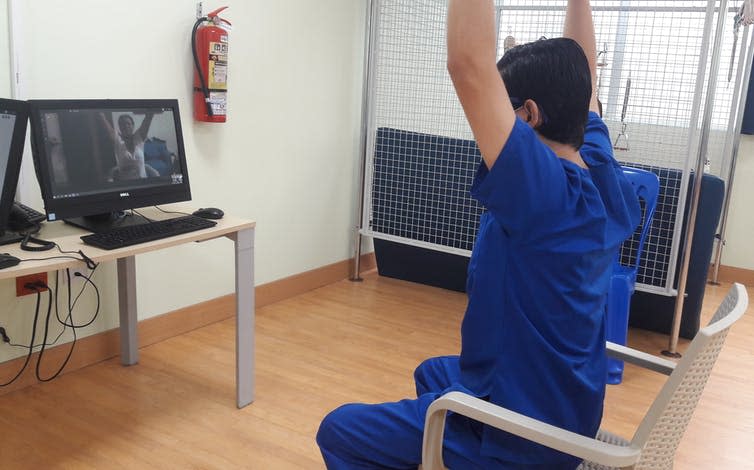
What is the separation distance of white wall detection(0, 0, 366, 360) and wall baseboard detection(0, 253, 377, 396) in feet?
0.15

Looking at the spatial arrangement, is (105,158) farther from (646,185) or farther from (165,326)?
(646,185)

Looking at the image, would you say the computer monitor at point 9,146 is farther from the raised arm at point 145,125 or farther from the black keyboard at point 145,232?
the raised arm at point 145,125

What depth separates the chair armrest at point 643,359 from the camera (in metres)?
1.40

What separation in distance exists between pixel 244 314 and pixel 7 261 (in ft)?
2.97

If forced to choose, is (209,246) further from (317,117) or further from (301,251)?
(317,117)

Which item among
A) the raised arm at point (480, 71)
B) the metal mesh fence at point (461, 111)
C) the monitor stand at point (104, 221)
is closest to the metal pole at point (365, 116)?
the metal mesh fence at point (461, 111)

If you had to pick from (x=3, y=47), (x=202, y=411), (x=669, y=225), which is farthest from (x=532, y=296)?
(x=669, y=225)

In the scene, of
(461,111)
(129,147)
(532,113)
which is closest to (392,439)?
(532,113)

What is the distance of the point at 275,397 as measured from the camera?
108 inches

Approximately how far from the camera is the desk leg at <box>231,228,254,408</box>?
2.54 m

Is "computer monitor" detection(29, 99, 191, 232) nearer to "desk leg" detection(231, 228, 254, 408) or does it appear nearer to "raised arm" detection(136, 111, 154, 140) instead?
"raised arm" detection(136, 111, 154, 140)

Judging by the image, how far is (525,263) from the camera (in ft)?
3.86

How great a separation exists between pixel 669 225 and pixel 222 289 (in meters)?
2.27

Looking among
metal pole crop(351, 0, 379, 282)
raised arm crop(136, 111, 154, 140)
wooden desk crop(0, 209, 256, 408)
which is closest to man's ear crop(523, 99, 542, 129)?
wooden desk crop(0, 209, 256, 408)
